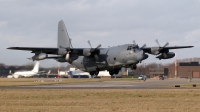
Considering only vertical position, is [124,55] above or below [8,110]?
above

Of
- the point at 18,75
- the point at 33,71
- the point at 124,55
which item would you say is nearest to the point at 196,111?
the point at 124,55

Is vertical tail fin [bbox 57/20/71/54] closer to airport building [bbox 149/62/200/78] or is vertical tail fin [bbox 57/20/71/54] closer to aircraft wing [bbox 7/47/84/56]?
aircraft wing [bbox 7/47/84/56]

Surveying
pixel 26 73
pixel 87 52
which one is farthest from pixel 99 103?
pixel 26 73

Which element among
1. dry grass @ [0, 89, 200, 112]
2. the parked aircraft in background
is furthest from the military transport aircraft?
the parked aircraft in background

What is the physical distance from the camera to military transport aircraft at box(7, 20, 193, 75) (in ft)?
183

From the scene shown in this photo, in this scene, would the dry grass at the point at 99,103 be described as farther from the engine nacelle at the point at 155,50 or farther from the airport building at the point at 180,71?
the airport building at the point at 180,71

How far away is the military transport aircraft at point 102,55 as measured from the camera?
5569 cm

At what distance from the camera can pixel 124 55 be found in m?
55.8

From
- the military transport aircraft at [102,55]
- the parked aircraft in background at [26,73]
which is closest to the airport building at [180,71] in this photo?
the parked aircraft in background at [26,73]

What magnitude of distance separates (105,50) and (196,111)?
119 ft

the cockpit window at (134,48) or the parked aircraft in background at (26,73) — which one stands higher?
the cockpit window at (134,48)

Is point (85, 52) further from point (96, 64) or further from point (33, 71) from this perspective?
point (33, 71)

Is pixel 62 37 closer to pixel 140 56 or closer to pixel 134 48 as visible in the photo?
pixel 134 48

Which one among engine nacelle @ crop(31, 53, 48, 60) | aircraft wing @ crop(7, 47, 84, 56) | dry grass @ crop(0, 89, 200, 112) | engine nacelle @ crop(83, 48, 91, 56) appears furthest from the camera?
engine nacelle @ crop(83, 48, 91, 56)
